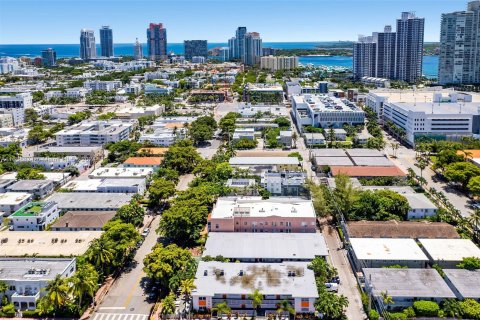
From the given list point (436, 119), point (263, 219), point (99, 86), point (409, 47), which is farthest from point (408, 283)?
point (409, 47)

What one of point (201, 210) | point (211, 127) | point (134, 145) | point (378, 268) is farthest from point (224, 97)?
point (378, 268)

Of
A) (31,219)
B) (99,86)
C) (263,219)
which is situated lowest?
(31,219)

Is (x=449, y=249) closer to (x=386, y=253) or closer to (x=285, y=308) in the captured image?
(x=386, y=253)

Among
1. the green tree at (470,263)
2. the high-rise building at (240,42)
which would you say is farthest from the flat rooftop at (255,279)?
the high-rise building at (240,42)

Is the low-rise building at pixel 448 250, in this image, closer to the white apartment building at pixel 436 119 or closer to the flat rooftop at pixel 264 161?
the flat rooftop at pixel 264 161

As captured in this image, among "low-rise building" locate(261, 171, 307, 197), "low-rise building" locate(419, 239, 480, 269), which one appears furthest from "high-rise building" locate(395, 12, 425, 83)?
"low-rise building" locate(419, 239, 480, 269)

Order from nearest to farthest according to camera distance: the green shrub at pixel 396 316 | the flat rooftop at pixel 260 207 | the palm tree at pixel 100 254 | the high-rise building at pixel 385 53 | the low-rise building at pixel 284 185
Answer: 1. the green shrub at pixel 396 316
2. the palm tree at pixel 100 254
3. the flat rooftop at pixel 260 207
4. the low-rise building at pixel 284 185
5. the high-rise building at pixel 385 53

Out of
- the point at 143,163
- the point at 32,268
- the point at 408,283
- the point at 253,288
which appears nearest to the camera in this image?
the point at 253,288

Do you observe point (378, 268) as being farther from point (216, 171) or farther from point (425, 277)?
point (216, 171)
